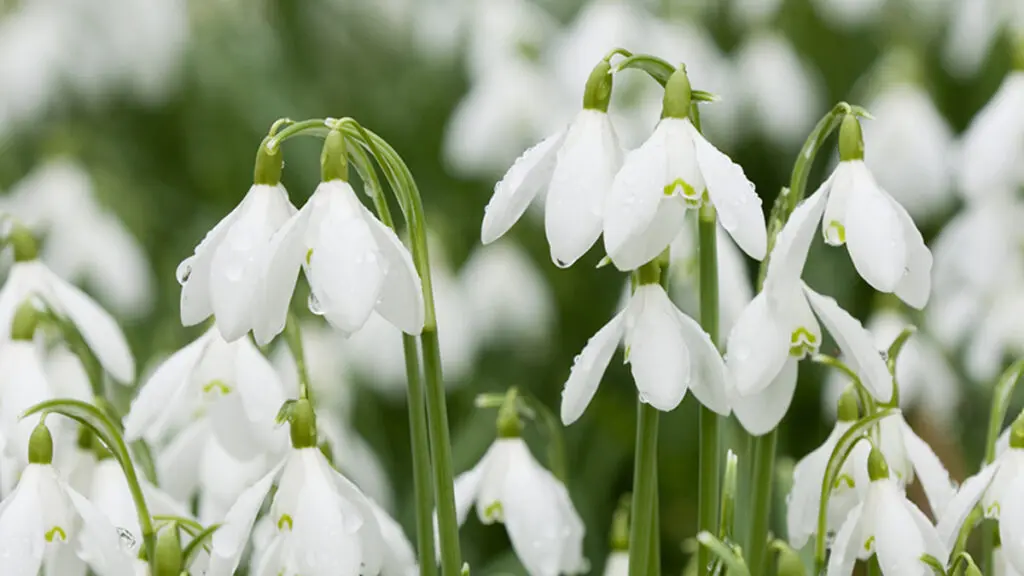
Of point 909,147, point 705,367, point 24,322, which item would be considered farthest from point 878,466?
point 909,147

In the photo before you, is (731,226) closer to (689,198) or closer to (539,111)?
(689,198)

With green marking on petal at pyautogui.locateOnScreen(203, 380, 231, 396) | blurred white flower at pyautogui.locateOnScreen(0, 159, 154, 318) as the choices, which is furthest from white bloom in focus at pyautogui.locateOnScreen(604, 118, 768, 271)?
blurred white flower at pyautogui.locateOnScreen(0, 159, 154, 318)

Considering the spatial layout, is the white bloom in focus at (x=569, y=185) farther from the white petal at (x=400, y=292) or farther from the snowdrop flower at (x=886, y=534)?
the snowdrop flower at (x=886, y=534)

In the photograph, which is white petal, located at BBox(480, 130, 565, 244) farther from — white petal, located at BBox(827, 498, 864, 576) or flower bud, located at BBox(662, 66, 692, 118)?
white petal, located at BBox(827, 498, 864, 576)

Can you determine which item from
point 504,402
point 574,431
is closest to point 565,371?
point 574,431

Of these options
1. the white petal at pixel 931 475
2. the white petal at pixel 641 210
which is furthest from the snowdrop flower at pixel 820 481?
the white petal at pixel 641 210

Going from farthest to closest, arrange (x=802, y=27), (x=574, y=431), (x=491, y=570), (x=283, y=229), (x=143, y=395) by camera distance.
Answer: (x=802, y=27) < (x=574, y=431) < (x=491, y=570) < (x=143, y=395) < (x=283, y=229)

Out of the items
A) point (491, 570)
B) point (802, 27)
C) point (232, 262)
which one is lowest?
point (491, 570)
